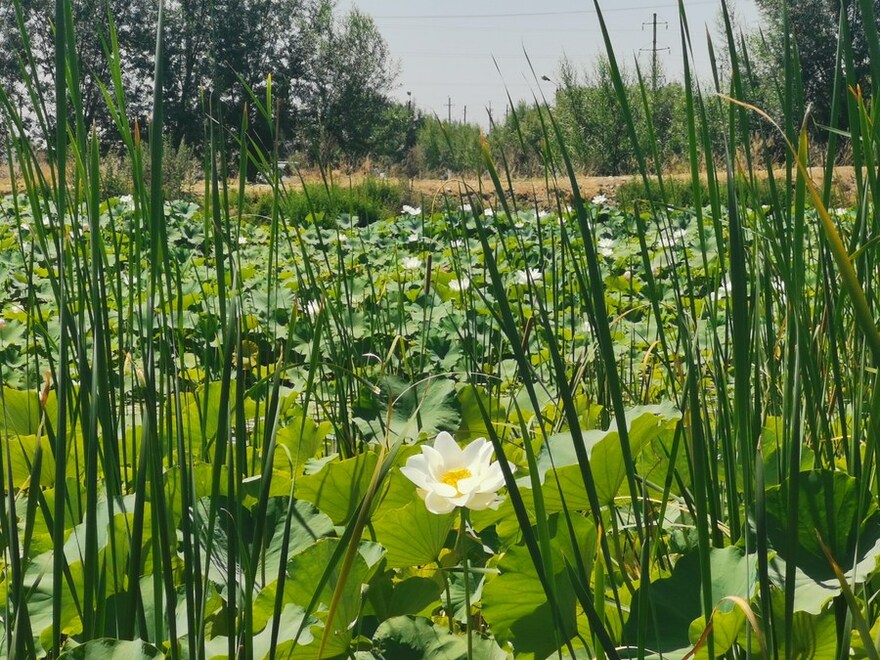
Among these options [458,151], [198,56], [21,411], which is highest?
[198,56]

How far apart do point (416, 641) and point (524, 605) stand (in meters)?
0.08

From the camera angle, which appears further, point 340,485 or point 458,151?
point 458,151

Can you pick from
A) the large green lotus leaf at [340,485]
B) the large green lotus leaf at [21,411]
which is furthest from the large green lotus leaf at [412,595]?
the large green lotus leaf at [21,411]

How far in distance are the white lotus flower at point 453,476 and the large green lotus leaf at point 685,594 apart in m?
0.13

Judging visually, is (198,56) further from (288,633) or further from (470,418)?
(288,633)

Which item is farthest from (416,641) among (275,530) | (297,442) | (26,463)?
(26,463)

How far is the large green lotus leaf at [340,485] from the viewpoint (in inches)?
32.5

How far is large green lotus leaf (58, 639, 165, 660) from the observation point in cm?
53

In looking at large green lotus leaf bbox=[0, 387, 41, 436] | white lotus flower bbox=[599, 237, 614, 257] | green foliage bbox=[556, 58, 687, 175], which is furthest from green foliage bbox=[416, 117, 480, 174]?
white lotus flower bbox=[599, 237, 614, 257]

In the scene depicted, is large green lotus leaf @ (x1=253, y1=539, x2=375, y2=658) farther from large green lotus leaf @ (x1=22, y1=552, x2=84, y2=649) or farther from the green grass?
large green lotus leaf @ (x1=22, y1=552, x2=84, y2=649)

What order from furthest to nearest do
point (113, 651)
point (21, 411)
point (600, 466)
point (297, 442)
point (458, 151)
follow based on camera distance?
point (458, 151) < point (21, 411) < point (297, 442) < point (600, 466) < point (113, 651)

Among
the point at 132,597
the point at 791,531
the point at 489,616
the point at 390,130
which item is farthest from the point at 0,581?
the point at 390,130

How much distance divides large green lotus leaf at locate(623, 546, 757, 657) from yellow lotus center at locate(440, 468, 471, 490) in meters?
0.15

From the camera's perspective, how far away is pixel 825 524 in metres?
0.65
